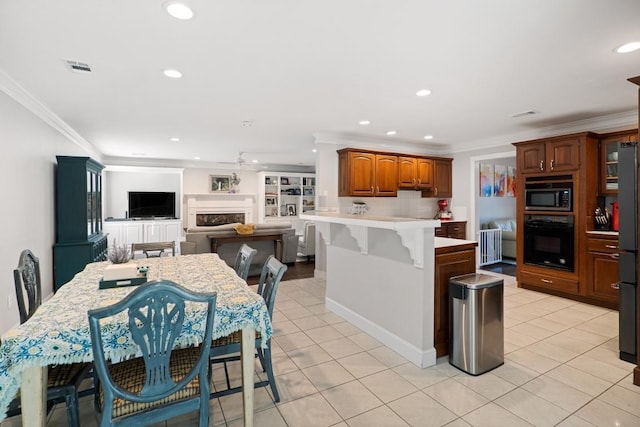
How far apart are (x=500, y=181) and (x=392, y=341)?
577 cm

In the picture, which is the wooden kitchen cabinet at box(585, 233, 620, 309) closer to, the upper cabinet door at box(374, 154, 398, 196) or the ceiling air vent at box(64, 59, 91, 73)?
the upper cabinet door at box(374, 154, 398, 196)

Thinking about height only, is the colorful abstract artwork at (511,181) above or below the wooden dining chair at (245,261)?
above

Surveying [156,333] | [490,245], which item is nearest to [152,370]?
[156,333]

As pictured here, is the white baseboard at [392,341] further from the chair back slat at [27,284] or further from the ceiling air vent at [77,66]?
the ceiling air vent at [77,66]

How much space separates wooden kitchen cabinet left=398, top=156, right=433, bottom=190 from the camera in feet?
19.1

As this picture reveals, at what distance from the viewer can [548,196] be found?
446 centimetres

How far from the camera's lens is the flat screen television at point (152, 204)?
8.48 meters

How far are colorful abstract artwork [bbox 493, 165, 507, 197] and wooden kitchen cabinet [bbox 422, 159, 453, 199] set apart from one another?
1.38m

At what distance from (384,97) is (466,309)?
2.23 m

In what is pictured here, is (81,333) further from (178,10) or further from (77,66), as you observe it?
(77,66)

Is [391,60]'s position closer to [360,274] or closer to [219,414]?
[360,274]

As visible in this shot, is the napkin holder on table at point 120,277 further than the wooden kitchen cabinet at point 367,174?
No

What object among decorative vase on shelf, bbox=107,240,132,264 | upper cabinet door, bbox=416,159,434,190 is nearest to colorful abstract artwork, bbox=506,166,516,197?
upper cabinet door, bbox=416,159,434,190

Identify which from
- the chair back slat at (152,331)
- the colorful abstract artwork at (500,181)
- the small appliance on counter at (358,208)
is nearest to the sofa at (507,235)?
the colorful abstract artwork at (500,181)
